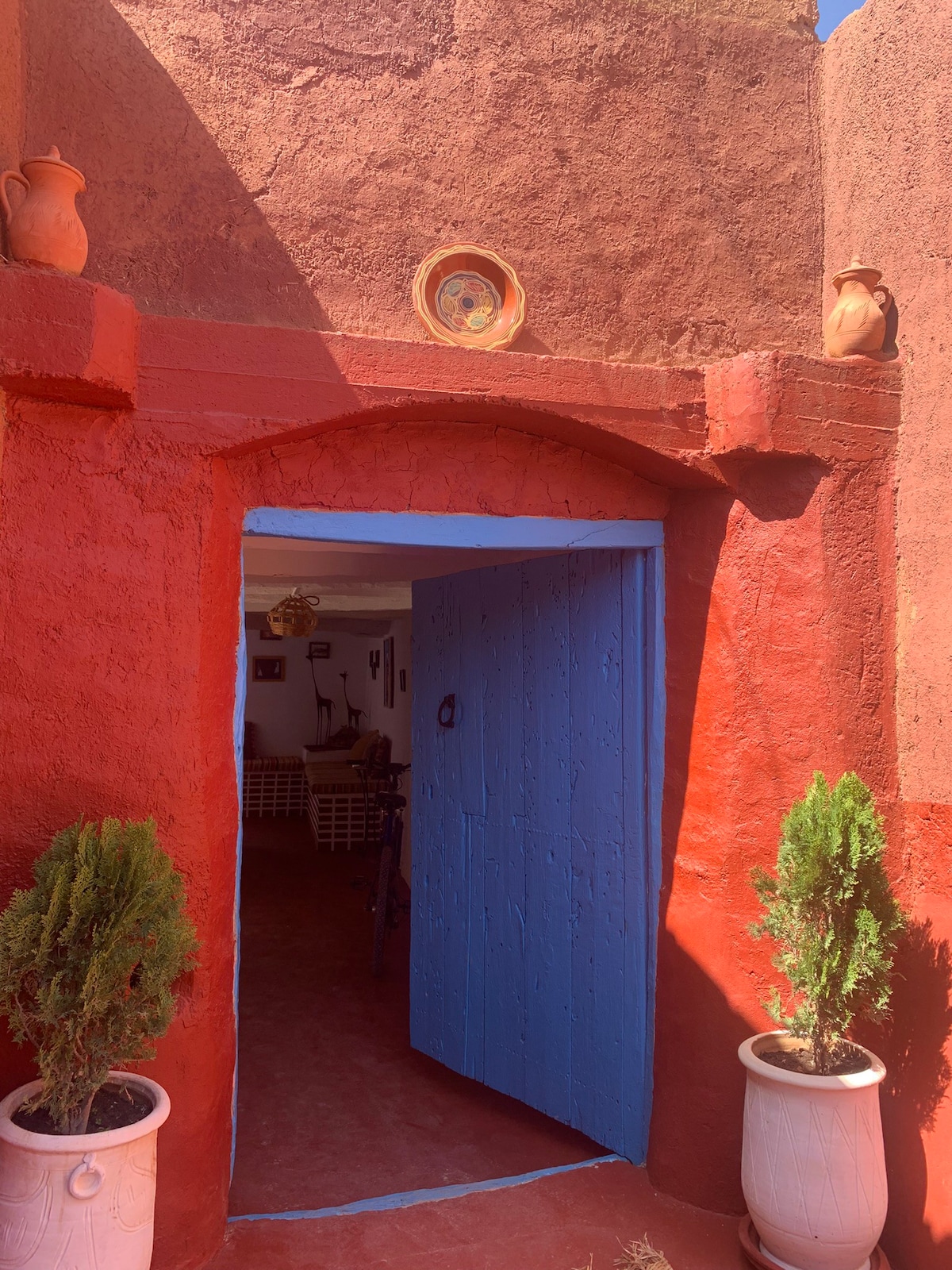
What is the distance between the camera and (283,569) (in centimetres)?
522

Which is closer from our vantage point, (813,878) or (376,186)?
(813,878)

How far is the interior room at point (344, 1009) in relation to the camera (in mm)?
3578

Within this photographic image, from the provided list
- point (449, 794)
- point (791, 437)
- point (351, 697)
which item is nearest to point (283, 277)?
point (791, 437)

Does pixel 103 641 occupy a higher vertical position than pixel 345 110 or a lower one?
lower

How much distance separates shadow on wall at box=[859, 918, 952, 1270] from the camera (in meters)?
2.81

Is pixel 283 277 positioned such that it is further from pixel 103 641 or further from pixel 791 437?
pixel 791 437

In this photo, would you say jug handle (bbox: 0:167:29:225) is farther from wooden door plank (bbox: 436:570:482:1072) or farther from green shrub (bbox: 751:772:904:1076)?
green shrub (bbox: 751:772:904:1076)

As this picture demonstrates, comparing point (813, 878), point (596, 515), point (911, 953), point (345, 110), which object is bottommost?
point (911, 953)

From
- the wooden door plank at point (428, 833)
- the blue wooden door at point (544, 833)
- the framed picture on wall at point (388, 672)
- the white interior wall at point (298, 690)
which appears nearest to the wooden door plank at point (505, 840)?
the blue wooden door at point (544, 833)

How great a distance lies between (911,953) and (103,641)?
258 centimetres

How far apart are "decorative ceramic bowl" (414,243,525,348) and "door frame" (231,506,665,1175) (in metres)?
0.59

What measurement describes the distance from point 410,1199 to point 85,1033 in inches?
56.6

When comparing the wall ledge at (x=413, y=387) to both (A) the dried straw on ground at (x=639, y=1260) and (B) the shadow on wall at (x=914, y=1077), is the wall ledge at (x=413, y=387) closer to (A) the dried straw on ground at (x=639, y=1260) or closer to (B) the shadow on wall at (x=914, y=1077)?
(B) the shadow on wall at (x=914, y=1077)

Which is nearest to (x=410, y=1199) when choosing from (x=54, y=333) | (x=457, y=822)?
(x=457, y=822)
